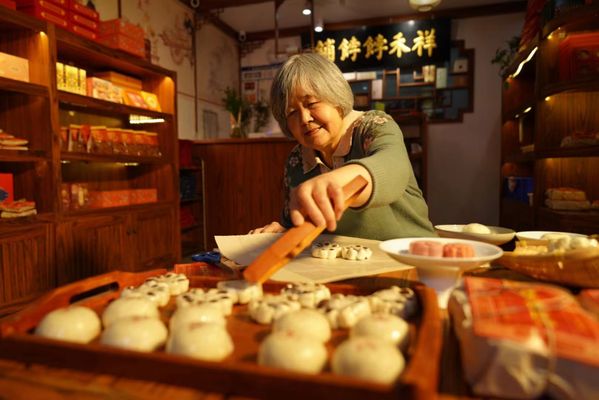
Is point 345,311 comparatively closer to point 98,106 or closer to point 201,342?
point 201,342

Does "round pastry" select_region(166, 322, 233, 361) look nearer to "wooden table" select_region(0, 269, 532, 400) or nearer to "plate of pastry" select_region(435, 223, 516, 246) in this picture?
"wooden table" select_region(0, 269, 532, 400)

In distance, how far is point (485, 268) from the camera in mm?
1038

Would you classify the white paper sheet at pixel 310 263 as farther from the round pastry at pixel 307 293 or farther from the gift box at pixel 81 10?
the gift box at pixel 81 10

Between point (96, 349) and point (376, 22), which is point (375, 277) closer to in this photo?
point (96, 349)

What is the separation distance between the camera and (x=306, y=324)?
575mm

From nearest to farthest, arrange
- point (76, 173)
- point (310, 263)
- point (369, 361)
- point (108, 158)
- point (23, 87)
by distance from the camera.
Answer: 1. point (369, 361)
2. point (310, 263)
3. point (23, 87)
4. point (108, 158)
5. point (76, 173)

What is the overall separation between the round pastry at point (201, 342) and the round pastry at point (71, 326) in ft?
0.47

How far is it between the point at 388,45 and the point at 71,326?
5.75 m

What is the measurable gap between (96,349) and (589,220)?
2842mm

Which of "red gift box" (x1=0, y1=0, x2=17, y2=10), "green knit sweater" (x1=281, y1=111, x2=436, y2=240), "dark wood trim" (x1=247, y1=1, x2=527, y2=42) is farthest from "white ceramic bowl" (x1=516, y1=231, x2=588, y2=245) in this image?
"dark wood trim" (x1=247, y1=1, x2=527, y2=42)

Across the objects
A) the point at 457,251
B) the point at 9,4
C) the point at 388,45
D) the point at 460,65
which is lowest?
the point at 457,251

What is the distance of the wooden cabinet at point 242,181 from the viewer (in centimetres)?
396

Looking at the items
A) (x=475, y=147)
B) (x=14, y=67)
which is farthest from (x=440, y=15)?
(x=14, y=67)

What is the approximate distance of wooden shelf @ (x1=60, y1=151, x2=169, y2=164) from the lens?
2707 millimetres
